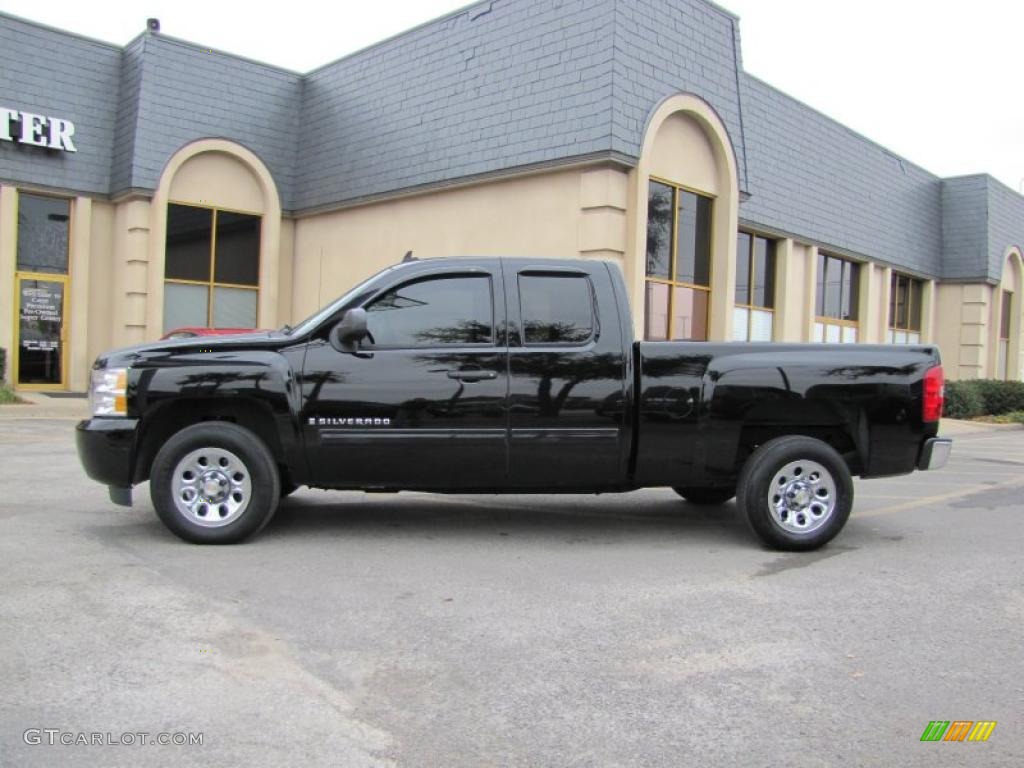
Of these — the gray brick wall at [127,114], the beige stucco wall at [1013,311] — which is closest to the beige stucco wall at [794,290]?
the beige stucco wall at [1013,311]

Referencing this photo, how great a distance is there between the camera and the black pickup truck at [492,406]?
6.15 meters

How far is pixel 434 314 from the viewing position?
20.8 ft

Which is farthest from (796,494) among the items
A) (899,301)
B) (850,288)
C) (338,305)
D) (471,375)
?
(899,301)

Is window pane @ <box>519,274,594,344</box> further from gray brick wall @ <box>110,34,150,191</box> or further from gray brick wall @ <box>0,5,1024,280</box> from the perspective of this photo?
gray brick wall @ <box>110,34,150,191</box>

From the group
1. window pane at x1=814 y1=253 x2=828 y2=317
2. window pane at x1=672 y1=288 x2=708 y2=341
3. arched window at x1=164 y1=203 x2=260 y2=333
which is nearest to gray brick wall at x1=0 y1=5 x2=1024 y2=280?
window pane at x1=814 y1=253 x2=828 y2=317

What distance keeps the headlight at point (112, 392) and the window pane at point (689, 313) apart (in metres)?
12.1

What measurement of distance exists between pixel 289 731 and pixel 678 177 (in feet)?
47.7

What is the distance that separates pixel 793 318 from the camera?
22.2 metres

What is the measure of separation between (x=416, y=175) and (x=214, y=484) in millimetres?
12562

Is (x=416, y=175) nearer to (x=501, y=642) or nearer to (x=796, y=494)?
(x=796, y=494)

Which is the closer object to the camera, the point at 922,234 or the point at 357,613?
the point at 357,613

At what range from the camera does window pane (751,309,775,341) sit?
21.3 metres

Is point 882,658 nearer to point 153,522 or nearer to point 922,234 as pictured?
point 153,522

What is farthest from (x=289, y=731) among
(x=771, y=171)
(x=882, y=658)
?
(x=771, y=171)
